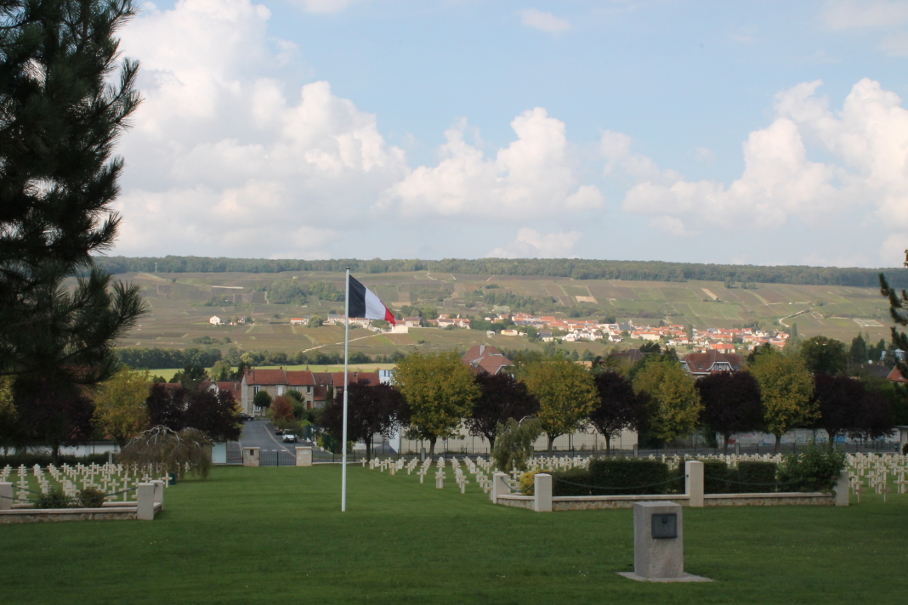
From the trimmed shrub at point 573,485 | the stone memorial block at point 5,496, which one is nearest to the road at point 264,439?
the trimmed shrub at point 573,485

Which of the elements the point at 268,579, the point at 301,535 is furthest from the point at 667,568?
the point at 301,535

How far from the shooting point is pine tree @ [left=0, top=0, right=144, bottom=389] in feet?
31.2

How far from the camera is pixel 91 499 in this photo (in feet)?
69.1

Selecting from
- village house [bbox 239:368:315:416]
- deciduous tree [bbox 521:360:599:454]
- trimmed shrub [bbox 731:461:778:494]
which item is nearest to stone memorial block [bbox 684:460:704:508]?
trimmed shrub [bbox 731:461:778:494]

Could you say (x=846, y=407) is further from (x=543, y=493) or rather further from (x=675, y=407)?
(x=543, y=493)

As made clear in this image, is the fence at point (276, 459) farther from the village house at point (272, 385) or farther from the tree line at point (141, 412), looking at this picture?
the village house at point (272, 385)

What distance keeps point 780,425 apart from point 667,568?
54455mm

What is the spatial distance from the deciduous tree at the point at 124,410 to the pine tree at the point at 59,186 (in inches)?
1704

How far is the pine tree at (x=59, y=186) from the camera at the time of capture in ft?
31.2

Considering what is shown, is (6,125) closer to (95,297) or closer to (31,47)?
(31,47)

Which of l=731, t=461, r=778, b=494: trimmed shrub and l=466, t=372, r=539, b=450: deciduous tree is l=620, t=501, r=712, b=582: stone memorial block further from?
l=466, t=372, r=539, b=450: deciduous tree

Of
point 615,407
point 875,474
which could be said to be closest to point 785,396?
point 615,407

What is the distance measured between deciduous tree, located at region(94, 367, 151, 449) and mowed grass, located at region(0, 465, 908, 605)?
30.1 meters

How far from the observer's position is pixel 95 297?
10.2 meters
